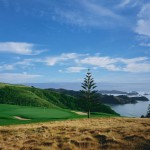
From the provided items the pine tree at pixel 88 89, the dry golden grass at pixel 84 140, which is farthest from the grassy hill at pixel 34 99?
the dry golden grass at pixel 84 140

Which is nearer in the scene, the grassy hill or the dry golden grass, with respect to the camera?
the dry golden grass

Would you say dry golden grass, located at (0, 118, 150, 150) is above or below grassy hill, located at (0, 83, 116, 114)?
below

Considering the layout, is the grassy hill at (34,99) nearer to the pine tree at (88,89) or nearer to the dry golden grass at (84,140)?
the pine tree at (88,89)

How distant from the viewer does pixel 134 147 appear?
1708cm

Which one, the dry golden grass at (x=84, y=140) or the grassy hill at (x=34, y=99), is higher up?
the grassy hill at (x=34, y=99)

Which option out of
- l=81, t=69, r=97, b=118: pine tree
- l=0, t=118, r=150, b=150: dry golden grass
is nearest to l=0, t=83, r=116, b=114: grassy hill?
l=81, t=69, r=97, b=118: pine tree

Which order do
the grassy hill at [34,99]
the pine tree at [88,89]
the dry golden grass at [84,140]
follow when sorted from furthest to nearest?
1. the grassy hill at [34,99]
2. the pine tree at [88,89]
3. the dry golden grass at [84,140]

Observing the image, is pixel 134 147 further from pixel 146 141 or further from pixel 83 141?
pixel 83 141

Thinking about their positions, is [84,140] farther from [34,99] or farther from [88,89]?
[34,99]

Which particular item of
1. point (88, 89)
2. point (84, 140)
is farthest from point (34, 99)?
point (84, 140)

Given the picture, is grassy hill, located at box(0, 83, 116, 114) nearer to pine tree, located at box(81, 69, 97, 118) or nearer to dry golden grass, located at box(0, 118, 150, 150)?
pine tree, located at box(81, 69, 97, 118)

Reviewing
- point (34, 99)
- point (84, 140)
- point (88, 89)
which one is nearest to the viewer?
point (84, 140)

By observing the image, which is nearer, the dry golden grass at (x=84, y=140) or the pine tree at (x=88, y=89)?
the dry golden grass at (x=84, y=140)

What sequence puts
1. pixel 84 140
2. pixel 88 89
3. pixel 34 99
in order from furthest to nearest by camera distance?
pixel 34 99, pixel 88 89, pixel 84 140
